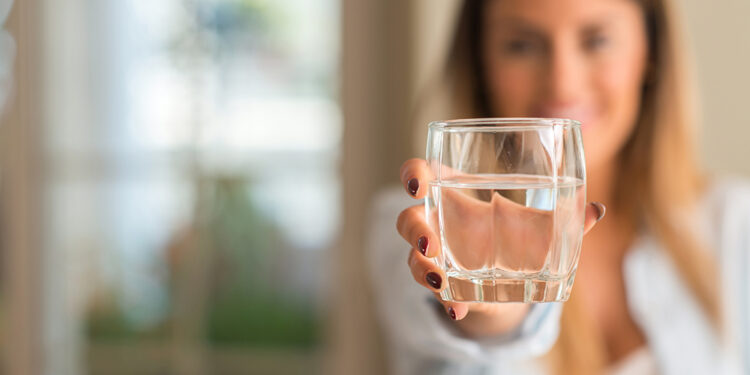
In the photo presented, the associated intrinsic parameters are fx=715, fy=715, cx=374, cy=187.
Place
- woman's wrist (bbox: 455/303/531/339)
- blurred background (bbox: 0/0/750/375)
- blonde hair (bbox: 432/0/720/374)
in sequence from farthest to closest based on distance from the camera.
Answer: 1. blurred background (bbox: 0/0/750/375)
2. blonde hair (bbox: 432/0/720/374)
3. woman's wrist (bbox: 455/303/531/339)

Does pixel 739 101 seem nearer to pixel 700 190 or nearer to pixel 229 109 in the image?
pixel 700 190

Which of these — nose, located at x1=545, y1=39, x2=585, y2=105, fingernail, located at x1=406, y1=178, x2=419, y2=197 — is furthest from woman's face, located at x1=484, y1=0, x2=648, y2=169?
fingernail, located at x1=406, y1=178, x2=419, y2=197

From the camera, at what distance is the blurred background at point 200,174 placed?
1.96 meters

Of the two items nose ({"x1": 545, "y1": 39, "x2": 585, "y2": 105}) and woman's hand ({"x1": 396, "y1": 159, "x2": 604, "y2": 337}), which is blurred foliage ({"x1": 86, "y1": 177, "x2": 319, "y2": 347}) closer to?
nose ({"x1": 545, "y1": 39, "x2": 585, "y2": 105})

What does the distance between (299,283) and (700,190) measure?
1.19m

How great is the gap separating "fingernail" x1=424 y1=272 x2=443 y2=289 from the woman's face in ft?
1.07

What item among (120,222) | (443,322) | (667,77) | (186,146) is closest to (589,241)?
(667,77)

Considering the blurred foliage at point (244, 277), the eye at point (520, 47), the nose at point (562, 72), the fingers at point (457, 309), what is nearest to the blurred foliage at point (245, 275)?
the blurred foliage at point (244, 277)

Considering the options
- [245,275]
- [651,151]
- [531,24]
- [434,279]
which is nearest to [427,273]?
[434,279]

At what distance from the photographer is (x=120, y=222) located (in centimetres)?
238

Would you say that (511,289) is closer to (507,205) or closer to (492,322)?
(507,205)

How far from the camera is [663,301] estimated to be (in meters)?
1.26

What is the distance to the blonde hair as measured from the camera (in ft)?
3.46

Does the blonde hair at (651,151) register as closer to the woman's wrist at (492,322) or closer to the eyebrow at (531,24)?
the eyebrow at (531,24)
